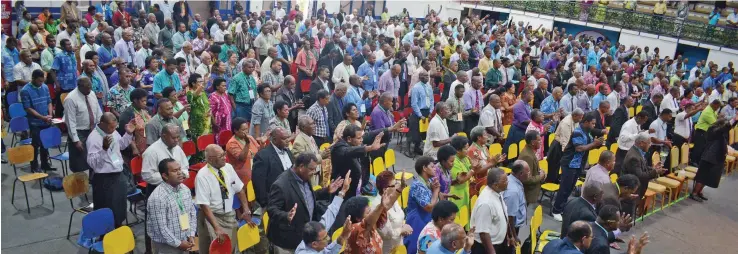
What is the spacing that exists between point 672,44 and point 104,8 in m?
18.8

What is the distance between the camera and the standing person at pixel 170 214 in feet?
15.0

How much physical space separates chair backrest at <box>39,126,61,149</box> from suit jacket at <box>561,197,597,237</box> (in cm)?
630

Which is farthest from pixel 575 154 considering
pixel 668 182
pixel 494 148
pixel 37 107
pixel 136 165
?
pixel 37 107

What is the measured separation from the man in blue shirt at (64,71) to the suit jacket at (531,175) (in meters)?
7.13

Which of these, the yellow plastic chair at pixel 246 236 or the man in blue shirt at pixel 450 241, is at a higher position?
the man in blue shirt at pixel 450 241

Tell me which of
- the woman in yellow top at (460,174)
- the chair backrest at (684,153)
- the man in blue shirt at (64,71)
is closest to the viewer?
Answer: the woman in yellow top at (460,174)

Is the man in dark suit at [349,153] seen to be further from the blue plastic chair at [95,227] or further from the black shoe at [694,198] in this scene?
the black shoe at [694,198]

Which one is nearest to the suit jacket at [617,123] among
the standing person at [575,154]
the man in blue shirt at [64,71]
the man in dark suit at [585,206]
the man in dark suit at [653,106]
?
the man in dark suit at [653,106]

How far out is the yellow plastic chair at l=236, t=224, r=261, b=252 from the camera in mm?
4941

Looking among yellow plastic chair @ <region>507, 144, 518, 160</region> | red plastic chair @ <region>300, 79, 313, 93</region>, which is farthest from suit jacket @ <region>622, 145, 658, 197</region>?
red plastic chair @ <region>300, 79, 313, 93</region>

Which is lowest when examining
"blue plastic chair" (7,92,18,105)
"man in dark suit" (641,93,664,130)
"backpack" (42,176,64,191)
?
"backpack" (42,176,64,191)

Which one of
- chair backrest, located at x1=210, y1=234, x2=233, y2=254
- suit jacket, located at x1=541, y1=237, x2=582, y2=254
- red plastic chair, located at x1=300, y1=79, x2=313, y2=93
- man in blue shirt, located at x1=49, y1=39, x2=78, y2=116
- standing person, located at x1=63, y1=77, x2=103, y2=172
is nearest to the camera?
suit jacket, located at x1=541, y1=237, x2=582, y2=254

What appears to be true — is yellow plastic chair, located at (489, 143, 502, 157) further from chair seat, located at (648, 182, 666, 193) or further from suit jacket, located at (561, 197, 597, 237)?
suit jacket, located at (561, 197, 597, 237)

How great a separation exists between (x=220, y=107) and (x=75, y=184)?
7.40ft
